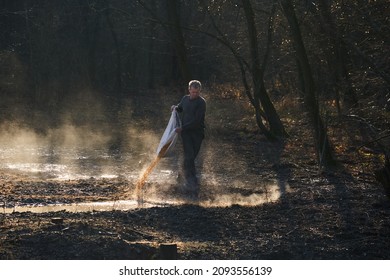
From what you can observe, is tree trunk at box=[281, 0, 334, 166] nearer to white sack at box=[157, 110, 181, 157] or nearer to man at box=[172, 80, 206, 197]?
man at box=[172, 80, 206, 197]

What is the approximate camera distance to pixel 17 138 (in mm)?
23484

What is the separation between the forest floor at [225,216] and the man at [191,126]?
400mm

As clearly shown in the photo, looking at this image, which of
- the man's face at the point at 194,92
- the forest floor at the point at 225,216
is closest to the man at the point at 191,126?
the man's face at the point at 194,92

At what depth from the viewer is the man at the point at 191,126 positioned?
13.7 metres

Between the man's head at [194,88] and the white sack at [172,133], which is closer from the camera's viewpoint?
the man's head at [194,88]

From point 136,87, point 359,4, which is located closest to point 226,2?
point 359,4

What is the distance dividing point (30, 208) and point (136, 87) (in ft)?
106

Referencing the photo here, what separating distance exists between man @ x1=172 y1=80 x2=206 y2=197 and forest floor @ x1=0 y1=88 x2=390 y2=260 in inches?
15.7

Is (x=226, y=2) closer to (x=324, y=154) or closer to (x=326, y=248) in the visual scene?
(x=324, y=154)

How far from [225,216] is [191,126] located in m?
3.35

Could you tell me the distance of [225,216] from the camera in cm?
1080

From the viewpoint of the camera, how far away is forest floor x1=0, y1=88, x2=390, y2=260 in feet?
27.4

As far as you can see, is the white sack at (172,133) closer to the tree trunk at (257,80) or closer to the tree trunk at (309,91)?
the tree trunk at (309,91)

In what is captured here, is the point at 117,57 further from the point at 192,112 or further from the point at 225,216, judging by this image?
the point at 225,216
